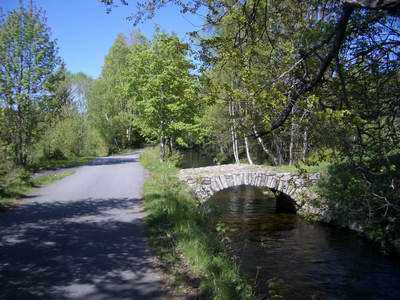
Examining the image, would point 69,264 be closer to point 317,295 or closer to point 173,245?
point 173,245

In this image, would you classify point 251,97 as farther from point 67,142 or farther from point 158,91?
point 67,142

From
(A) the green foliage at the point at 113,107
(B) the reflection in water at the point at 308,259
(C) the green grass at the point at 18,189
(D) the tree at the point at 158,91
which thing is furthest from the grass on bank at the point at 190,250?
(A) the green foliage at the point at 113,107

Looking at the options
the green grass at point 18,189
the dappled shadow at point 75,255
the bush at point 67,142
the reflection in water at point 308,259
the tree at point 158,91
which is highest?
the tree at point 158,91

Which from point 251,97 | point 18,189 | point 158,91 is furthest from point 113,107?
point 251,97

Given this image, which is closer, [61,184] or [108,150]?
[61,184]

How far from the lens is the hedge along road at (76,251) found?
5.80m

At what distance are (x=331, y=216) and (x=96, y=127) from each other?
37.0 meters

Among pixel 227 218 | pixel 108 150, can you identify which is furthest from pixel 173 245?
pixel 108 150

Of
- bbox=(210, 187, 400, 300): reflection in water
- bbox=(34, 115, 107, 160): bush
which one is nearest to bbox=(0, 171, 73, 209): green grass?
bbox=(210, 187, 400, 300): reflection in water

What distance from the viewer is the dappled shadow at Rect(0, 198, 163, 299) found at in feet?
18.9

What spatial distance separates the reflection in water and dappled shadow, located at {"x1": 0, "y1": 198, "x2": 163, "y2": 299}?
2408 mm

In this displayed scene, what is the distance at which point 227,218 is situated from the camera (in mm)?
17484

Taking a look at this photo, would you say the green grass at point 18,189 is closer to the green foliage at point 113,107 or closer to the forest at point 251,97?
the forest at point 251,97

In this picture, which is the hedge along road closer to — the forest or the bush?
the forest
